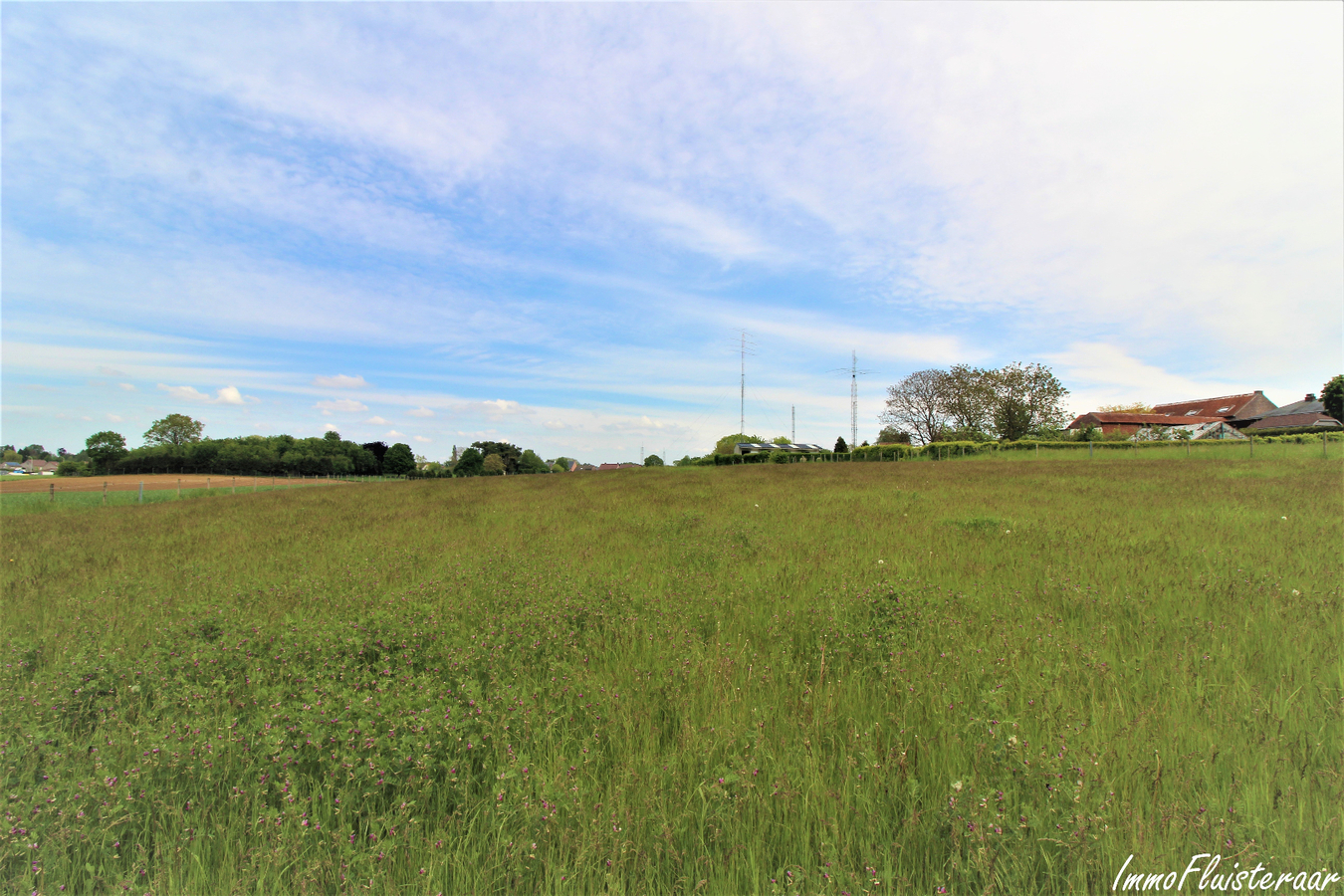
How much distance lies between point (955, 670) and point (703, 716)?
2.05 meters

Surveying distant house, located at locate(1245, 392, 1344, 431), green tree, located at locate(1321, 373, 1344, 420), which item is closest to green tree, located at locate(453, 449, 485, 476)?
distant house, located at locate(1245, 392, 1344, 431)

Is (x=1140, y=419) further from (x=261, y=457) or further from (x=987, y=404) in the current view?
(x=261, y=457)

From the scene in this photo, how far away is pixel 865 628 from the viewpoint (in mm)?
4551

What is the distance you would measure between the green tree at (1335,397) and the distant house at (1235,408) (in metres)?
7.84

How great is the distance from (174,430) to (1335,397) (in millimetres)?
201178

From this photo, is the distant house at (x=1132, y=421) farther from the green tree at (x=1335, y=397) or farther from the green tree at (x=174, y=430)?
the green tree at (x=174, y=430)

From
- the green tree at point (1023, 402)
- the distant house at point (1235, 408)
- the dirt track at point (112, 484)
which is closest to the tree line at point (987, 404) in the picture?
the green tree at point (1023, 402)

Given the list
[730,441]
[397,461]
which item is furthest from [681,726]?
[397,461]

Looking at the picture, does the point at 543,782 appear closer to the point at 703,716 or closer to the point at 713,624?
the point at 703,716

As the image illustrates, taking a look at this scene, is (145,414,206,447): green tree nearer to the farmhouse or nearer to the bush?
the bush

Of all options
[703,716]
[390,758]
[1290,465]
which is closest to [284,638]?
[390,758]

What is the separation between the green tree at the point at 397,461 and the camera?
384ft

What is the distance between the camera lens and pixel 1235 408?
80.4m

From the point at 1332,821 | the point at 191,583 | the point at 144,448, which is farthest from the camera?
the point at 144,448
